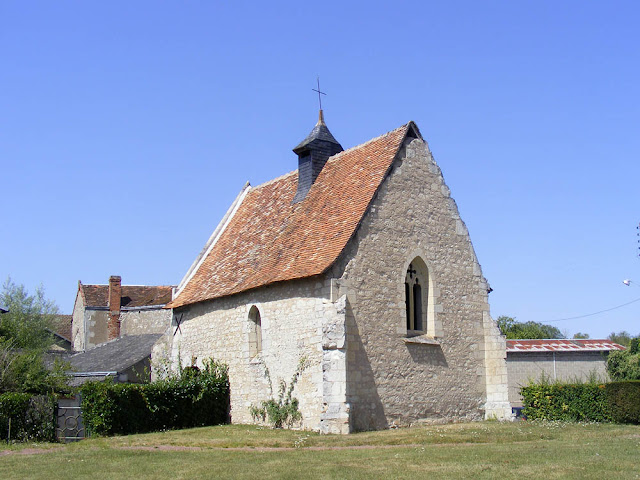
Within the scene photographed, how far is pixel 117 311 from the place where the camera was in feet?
136

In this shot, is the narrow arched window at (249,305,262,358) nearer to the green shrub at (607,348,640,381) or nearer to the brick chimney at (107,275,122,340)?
the green shrub at (607,348,640,381)

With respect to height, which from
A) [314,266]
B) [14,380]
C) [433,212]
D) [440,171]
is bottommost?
[14,380]

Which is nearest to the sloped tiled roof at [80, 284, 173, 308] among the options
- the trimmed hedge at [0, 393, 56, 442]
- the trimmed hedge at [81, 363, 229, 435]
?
the trimmed hedge at [81, 363, 229, 435]

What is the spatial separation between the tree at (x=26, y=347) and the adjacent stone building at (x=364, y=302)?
15.8ft

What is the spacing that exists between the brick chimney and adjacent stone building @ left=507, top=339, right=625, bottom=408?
74.8 feet

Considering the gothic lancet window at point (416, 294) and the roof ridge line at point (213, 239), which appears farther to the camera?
the roof ridge line at point (213, 239)

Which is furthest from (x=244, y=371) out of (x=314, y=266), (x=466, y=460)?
(x=466, y=460)

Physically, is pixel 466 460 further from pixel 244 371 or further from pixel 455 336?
pixel 244 371

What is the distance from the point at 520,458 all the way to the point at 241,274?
10962 mm

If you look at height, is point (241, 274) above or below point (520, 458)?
above

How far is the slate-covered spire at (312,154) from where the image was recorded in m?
21.1

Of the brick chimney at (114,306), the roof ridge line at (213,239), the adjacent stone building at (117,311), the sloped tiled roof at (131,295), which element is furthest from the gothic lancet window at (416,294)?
the brick chimney at (114,306)

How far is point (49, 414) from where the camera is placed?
1661 cm

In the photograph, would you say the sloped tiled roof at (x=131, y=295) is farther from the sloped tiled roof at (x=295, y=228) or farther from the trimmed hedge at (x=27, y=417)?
the trimmed hedge at (x=27, y=417)
